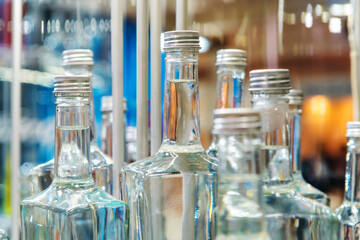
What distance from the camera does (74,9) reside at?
37.4 inches

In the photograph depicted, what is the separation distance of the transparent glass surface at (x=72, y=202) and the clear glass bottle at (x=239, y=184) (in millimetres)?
109

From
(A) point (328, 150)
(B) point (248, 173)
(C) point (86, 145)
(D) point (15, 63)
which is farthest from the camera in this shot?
(A) point (328, 150)

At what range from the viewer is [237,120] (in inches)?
9.2

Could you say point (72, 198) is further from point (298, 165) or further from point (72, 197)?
point (298, 165)

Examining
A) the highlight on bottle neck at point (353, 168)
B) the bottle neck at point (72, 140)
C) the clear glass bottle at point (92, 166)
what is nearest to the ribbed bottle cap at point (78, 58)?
the clear glass bottle at point (92, 166)

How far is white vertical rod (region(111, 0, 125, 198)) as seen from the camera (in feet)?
1.37

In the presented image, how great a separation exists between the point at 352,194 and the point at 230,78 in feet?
0.42

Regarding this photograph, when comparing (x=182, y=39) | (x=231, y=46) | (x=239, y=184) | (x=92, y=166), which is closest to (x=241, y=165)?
A: (x=239, y=184)

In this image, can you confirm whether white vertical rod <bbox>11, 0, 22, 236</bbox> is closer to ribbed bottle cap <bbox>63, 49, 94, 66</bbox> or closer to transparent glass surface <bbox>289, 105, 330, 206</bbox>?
ribbed bottle cap <bbox>63, 49, 94, 66</bbox>

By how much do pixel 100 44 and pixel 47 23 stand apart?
0.36 ft

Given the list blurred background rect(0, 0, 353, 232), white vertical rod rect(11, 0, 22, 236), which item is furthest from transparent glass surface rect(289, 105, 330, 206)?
blurred background rect(0, 0, 353, 232)

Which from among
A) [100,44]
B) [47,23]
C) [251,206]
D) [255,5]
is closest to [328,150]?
[255,5]

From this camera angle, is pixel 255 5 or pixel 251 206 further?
pixel 255 5

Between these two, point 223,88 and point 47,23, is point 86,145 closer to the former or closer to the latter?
point 223,88
